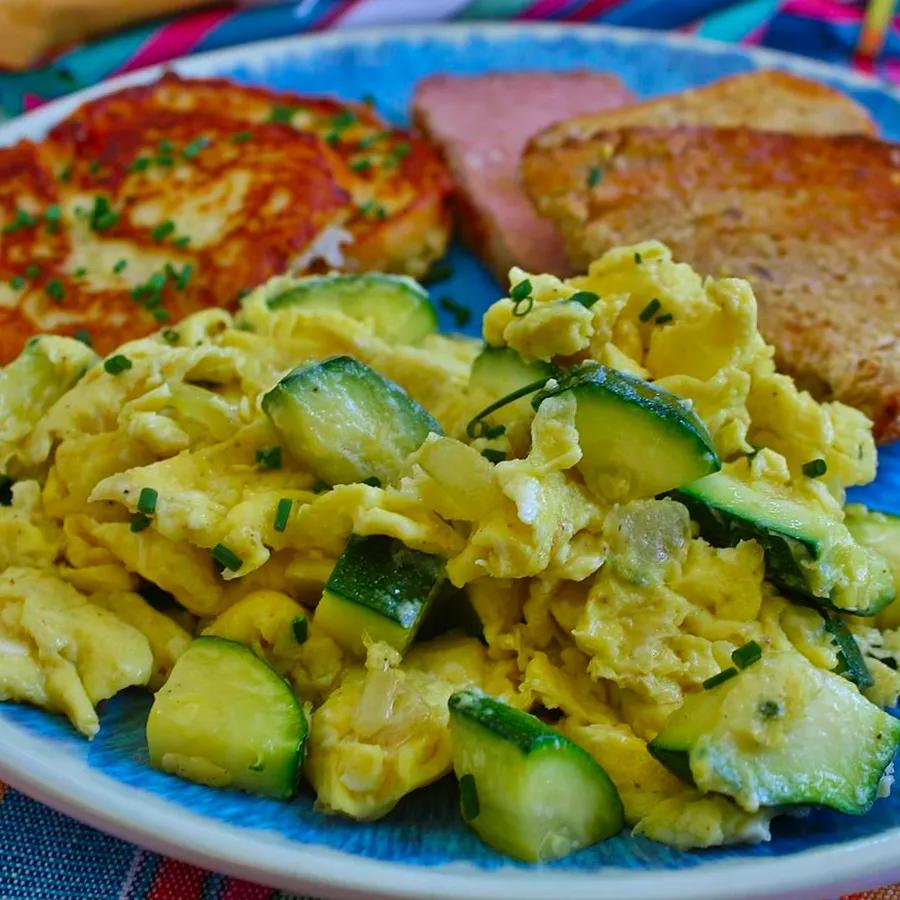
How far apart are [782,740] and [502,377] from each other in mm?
967

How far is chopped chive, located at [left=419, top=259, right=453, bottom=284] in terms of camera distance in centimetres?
368

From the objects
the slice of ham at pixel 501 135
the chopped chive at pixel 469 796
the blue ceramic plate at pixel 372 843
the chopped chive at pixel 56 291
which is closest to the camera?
the blue ceramic plate at pixel 372 843

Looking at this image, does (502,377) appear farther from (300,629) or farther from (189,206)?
(189,206)

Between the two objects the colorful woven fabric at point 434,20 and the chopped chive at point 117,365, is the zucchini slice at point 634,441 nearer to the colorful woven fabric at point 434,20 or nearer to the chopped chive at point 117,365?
the chopped chive at point 117,365

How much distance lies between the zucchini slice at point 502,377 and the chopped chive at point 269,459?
458 millimetres

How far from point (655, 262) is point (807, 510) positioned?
26.7 inches

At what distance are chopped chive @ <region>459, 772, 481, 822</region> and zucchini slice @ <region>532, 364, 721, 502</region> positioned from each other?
0.60 meters

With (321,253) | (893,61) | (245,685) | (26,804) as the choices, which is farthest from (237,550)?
(893,61)

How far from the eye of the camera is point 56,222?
11.4 feet

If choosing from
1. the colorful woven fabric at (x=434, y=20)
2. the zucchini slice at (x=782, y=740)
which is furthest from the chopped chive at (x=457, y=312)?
the colorful woven fabric at (x=434, y=20)

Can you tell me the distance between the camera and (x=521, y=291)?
234 centimetres

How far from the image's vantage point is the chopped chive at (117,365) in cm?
243

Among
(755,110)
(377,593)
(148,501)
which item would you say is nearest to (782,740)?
(377,593)

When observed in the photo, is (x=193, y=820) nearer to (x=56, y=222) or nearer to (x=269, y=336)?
(x=269, y=336)
